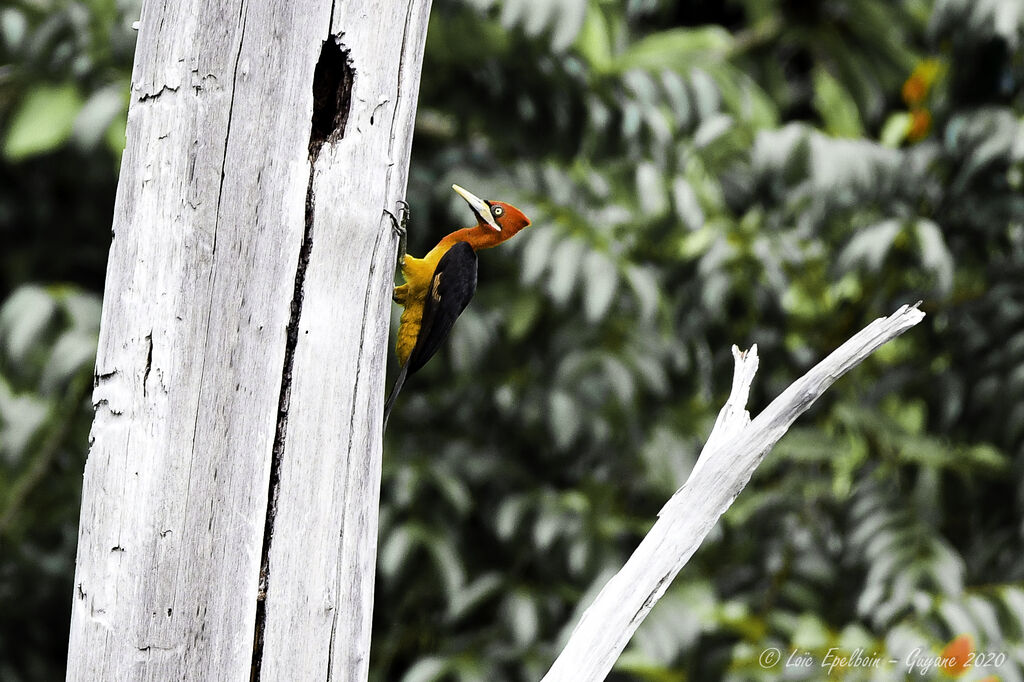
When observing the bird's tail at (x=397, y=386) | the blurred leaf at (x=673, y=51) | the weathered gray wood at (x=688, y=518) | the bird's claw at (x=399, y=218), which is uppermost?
the blurred leaf at (x=673, y=51)

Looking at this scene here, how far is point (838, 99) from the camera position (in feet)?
10.8

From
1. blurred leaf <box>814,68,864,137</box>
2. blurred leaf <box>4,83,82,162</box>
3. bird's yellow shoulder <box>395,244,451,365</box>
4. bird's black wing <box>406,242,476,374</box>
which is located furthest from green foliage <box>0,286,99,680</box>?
blurred leaf <box>814,68,864,137</box>

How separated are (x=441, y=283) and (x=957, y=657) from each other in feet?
5.40

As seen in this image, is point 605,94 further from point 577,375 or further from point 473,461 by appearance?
point 473,461

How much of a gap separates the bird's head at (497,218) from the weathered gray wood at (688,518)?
1.94 ft

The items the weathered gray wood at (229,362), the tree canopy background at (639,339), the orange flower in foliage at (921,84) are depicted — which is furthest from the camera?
the orange flower in foliage at (921,84)

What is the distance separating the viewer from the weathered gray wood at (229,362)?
1087mm

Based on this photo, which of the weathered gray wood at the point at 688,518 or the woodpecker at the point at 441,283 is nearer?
the weathered gray wood at the point at 688,518

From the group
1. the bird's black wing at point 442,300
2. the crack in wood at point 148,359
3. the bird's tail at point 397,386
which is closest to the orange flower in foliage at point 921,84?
the bird's black wing at point 442,300

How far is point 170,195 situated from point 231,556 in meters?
0.42

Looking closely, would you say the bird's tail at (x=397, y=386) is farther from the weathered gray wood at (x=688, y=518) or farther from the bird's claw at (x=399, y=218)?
the weathered gray wood at (x=688, y=518)

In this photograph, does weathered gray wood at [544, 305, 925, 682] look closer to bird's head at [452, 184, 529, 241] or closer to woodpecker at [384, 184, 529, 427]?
woodpecker at [384, 184, 529, 427]

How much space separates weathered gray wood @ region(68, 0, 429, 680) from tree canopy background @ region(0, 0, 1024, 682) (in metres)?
1.21

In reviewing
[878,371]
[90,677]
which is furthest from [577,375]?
[90,677]
